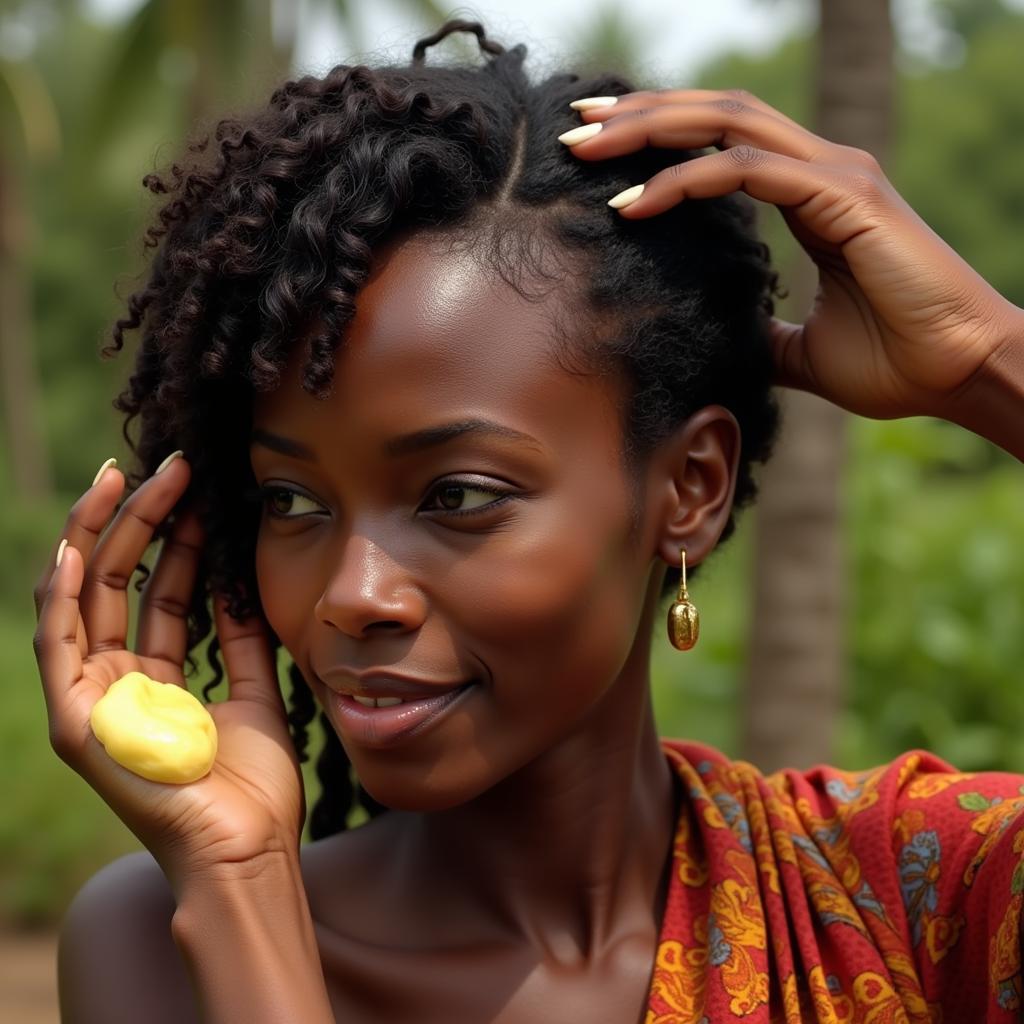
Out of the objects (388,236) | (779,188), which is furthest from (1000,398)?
(388,236)

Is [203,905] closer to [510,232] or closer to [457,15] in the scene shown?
[510,232]

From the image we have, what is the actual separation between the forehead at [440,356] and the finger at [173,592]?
47cm

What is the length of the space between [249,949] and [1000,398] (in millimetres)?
1445

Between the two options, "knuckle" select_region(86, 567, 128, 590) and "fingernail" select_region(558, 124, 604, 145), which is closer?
"fingernail" select_region(558, 124, 604, 145)

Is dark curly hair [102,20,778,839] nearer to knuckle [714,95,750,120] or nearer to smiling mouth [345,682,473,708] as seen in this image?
knuckle [714,95,750,120]

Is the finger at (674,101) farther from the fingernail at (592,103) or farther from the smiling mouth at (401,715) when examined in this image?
the smiling mouth at (401,715)

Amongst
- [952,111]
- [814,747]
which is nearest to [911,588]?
[814,747]

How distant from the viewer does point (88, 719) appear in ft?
7.89

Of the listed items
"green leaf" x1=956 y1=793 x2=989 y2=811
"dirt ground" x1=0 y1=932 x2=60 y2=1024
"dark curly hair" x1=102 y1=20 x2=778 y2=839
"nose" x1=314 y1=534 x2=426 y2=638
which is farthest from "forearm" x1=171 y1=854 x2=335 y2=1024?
"dirt ground" x1=0 y1=932 x2=60 y2=1024

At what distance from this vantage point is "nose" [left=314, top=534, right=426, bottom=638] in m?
2.21

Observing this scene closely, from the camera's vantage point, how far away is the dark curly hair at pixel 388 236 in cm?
229

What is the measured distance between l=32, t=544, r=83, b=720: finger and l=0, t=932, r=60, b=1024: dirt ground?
19.5 feet

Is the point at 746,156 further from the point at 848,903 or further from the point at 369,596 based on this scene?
the point at 848,903

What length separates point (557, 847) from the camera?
263cm
